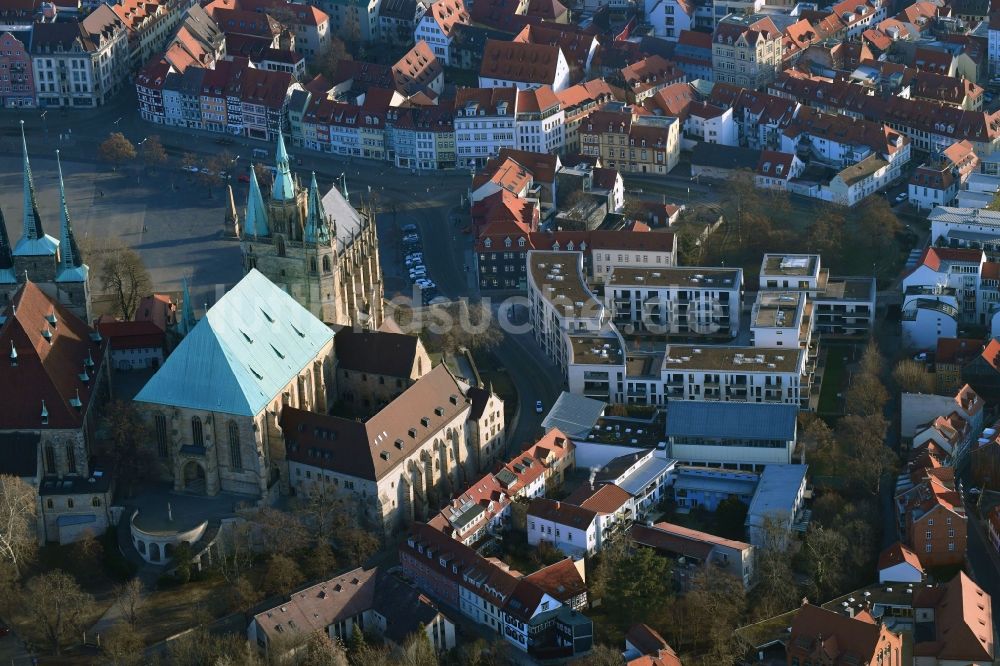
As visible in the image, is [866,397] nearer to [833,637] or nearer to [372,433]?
[833,637]

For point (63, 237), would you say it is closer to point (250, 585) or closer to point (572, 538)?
point (250, 585)

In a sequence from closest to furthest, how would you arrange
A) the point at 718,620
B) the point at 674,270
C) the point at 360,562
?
the point at 718,620 < the point at 360,562 < the point at 674,270

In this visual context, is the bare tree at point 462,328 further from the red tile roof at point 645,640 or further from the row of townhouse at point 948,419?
the red tile roof at point 645,640

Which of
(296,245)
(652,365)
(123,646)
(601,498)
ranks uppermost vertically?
(296,245)

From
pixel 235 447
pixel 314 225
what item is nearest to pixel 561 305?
pixel 314 225

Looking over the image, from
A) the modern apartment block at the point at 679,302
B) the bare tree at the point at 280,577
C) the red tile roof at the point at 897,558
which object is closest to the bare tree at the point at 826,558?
the red tile roof at the point at 897,558

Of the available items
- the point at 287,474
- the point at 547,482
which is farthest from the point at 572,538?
the point at 287,474

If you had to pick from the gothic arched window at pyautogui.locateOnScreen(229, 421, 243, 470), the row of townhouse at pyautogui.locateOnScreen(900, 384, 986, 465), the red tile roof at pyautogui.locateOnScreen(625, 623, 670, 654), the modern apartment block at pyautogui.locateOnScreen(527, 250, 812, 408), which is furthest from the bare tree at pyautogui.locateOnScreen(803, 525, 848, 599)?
the gothic arched window at pyautogui.locateOnScreen(229, 421, 243, 470)
